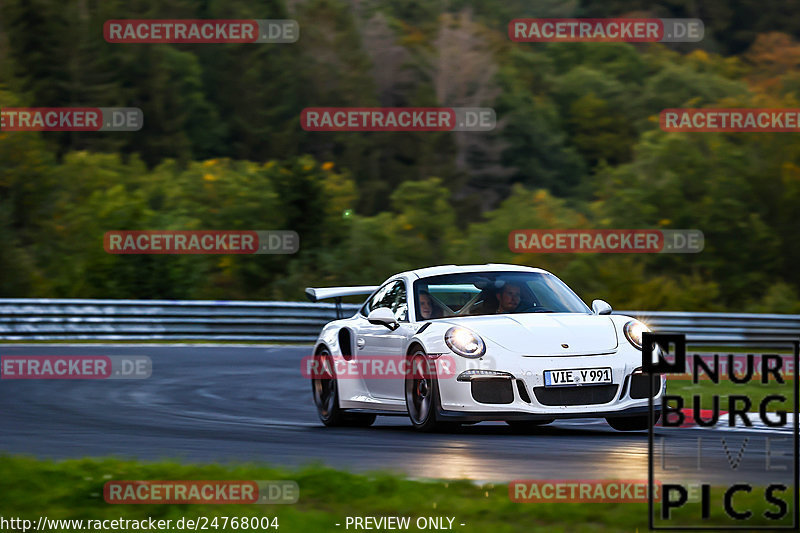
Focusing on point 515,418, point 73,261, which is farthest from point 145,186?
point 515,418

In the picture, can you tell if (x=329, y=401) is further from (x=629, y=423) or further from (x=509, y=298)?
(x=629, y=423)

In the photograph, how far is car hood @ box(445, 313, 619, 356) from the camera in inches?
388

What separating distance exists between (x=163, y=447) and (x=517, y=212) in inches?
1138

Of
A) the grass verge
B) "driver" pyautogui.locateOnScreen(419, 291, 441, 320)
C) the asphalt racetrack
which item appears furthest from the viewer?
"driver" pyautogui.locateOnScreen(419, 291, 441, 320)

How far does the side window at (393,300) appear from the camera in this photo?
11.2m

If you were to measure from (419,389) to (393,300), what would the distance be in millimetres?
1332

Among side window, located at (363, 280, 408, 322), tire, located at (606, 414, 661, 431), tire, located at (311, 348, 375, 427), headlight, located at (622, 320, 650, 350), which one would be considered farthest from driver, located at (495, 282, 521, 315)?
tire, located at (311, 348, 375, 427)

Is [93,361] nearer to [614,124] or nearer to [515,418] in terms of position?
[515,418]

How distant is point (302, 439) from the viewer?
9.84 m

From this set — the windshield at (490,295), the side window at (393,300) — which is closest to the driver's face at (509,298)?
the windshield at (490,295)

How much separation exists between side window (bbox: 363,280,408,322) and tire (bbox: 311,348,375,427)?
57cm

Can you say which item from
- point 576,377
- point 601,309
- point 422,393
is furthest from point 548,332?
point 422,393

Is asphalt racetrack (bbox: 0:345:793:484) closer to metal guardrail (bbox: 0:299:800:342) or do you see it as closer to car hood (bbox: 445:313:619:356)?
car hood (bbox: 445:313:619:356)

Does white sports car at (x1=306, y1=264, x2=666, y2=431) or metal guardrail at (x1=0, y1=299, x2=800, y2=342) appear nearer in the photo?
white sports car at (x1=306, y1=264, x2=666, y2=431)
